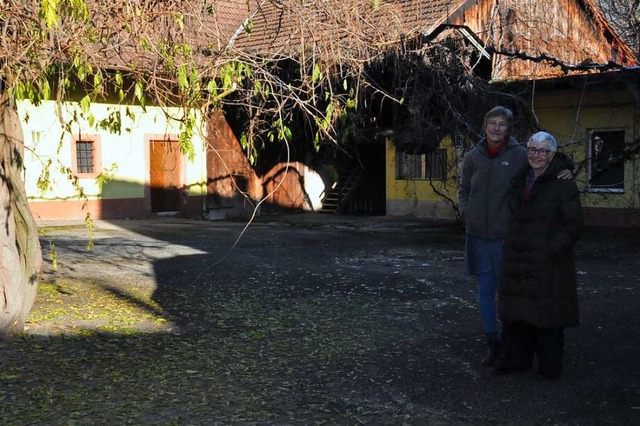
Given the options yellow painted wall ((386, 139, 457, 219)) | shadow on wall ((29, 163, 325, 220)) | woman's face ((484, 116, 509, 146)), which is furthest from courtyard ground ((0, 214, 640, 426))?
yellow painted wall ((386, 139, 457, 219))

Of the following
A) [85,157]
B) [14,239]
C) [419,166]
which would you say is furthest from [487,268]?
[85,157]

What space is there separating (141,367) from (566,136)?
13207mm

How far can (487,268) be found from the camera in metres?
5.34

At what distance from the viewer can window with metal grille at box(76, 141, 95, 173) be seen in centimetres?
1791

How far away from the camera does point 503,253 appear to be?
5180 mm

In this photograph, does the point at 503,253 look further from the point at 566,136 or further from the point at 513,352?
the point at 566,136

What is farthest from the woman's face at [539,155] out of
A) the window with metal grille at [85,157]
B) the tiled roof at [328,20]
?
the window with metal grille at [85,157]

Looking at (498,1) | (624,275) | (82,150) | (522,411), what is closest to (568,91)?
(498,1)

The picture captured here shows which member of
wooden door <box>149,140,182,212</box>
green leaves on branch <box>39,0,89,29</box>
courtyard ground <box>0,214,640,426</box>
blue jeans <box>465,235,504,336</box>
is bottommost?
courtyard ground <box>0,214,640,426</box>

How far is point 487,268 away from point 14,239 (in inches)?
154

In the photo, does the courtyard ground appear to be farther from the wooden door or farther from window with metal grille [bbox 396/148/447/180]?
the wooden door

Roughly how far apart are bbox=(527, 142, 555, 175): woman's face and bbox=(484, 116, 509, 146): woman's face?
0.27 m

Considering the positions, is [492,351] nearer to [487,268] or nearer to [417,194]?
[487,268]

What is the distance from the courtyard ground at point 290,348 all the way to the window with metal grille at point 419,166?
25.2 feet
